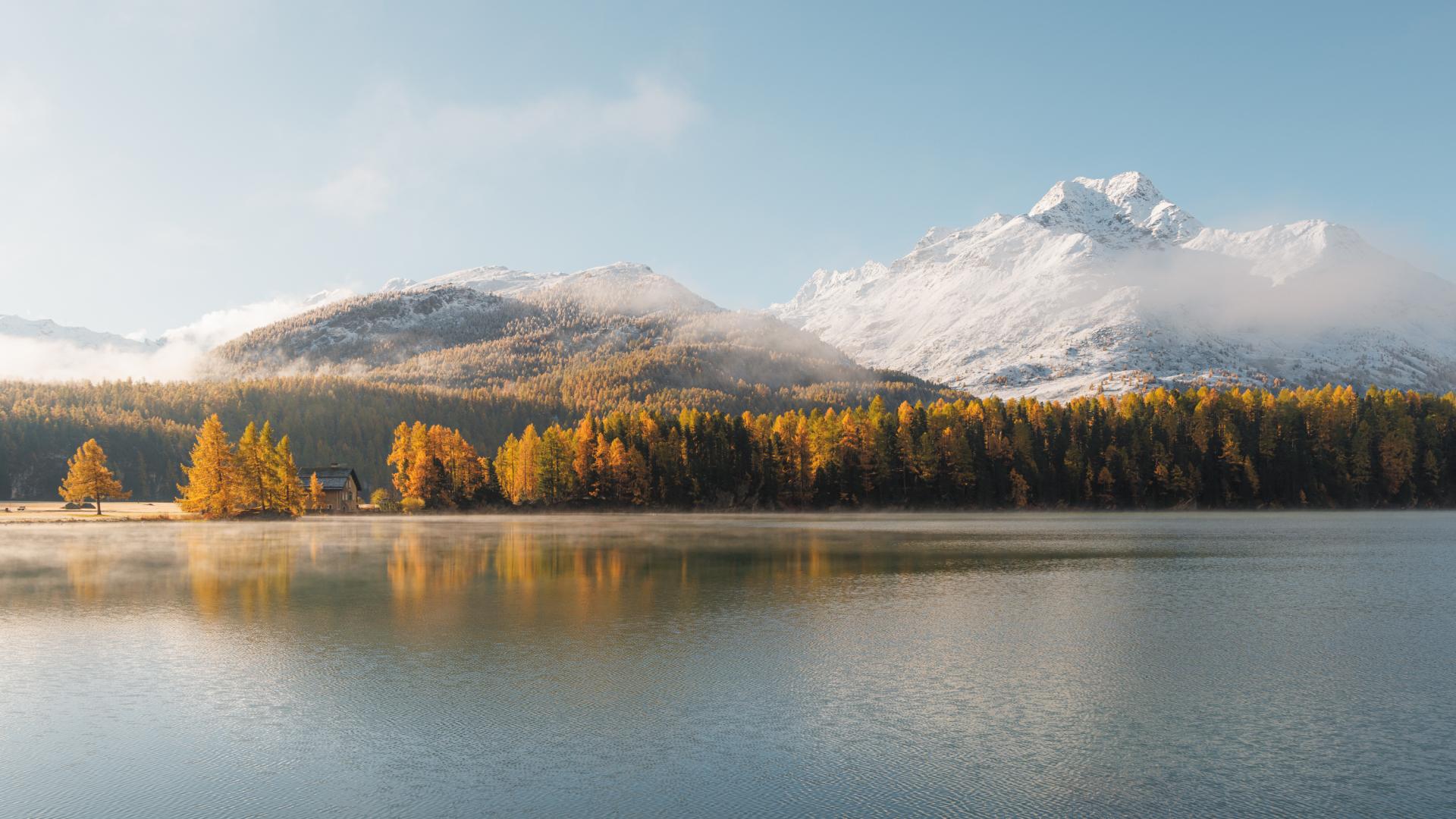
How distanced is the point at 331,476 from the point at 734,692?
153875 mm

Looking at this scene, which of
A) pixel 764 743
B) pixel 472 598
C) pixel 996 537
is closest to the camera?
pixel 764 743

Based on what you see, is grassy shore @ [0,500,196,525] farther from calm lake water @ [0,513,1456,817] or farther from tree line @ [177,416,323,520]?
calm lake water @ [0,513,1456,817]

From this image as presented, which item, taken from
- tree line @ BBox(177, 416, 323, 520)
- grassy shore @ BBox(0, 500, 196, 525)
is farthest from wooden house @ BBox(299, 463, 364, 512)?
tree line @ BBox(177, 416, 323, 520)

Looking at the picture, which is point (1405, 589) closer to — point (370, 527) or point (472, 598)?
point (472, 598)

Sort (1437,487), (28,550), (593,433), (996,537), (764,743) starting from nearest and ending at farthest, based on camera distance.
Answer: (764,743), (28,550), (996,537), (1437,487), (593,433)

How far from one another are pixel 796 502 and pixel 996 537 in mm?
64731

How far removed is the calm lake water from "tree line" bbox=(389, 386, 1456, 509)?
85968 mm

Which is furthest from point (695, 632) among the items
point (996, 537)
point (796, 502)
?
point (796, 502)

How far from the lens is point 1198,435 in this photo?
5261 inches

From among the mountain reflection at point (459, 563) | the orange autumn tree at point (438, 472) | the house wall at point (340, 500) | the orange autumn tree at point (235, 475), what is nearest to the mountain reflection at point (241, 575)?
the mountain reflection at point (459, 563)

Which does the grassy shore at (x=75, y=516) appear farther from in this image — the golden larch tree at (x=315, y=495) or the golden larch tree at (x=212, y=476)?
the golden larch tree at (x=315, y=495)

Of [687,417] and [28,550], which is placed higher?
[687,417]

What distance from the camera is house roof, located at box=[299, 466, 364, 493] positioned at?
155375 millimetres

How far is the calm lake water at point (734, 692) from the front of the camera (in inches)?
563
